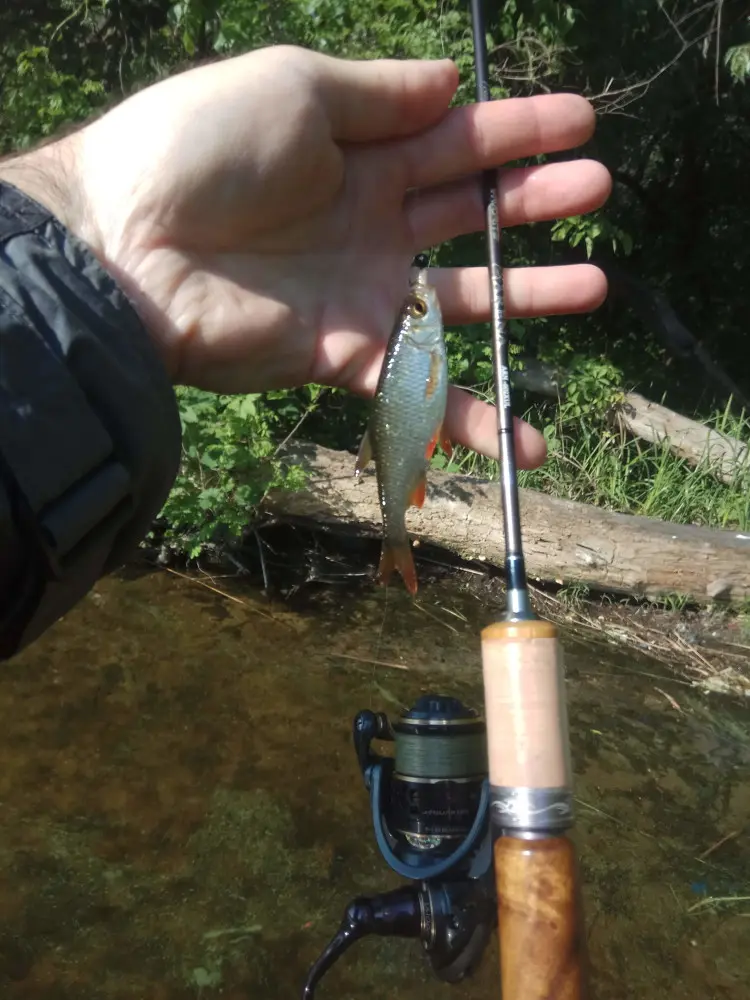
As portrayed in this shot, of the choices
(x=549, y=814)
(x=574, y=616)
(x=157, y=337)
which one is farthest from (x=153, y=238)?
(x=574, y=616)

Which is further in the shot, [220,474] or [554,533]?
[554,533]

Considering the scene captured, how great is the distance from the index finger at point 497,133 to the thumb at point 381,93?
0.17 ft

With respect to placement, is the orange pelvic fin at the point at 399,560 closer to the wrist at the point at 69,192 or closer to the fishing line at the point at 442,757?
the fishing line at the point at 442,757

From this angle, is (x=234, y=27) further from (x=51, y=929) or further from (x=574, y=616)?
(x=51, y=929)

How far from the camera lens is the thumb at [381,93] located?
208 centimetres

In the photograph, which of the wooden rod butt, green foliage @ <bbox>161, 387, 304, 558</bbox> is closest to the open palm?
the wooden rod butt

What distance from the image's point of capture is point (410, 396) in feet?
6.63

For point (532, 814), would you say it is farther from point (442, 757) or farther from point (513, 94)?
point (513, 94)

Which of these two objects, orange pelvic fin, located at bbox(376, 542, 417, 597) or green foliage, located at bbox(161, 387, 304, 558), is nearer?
orange pelvic fin, located at bbox(376, 542, 417, 597)

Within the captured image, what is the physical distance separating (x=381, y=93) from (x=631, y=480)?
4322mm

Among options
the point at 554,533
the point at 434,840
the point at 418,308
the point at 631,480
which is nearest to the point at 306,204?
the point at 418,308

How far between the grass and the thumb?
11.4 feet

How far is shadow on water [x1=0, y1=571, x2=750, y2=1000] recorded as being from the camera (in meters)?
2.69

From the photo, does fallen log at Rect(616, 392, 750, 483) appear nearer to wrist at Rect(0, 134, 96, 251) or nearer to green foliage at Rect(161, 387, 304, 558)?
green foliage at Rect(161, 387, 304, 558)
